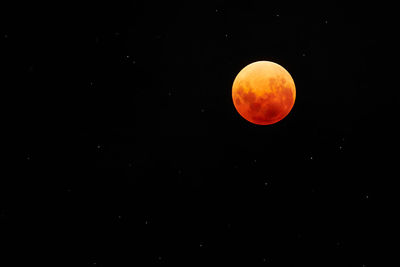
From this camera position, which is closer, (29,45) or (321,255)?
(29,45)

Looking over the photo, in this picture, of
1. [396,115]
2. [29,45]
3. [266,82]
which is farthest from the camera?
[396,115]

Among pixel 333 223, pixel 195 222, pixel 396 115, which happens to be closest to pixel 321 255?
pixel 333 223

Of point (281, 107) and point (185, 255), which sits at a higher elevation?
point (281, 107)

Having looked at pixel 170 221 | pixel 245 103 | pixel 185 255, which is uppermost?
pixel 245 103

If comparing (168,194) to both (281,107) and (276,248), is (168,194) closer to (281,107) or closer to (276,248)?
(276,248)

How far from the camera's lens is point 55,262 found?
412 centimetres

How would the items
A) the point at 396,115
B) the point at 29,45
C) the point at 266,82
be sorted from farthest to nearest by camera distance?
the point at 396,115 < the point at 29,45 < the point at 266,82

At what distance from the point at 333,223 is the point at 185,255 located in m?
1.58

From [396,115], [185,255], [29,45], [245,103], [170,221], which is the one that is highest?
[245,103]

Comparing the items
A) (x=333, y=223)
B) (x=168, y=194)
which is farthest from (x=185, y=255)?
(x=333, y=223)

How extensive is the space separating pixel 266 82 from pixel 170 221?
2090 millimetres

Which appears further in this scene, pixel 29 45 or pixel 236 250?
pixel 236 250

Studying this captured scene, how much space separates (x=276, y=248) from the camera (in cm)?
441

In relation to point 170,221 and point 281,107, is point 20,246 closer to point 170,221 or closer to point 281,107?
point 170,221
